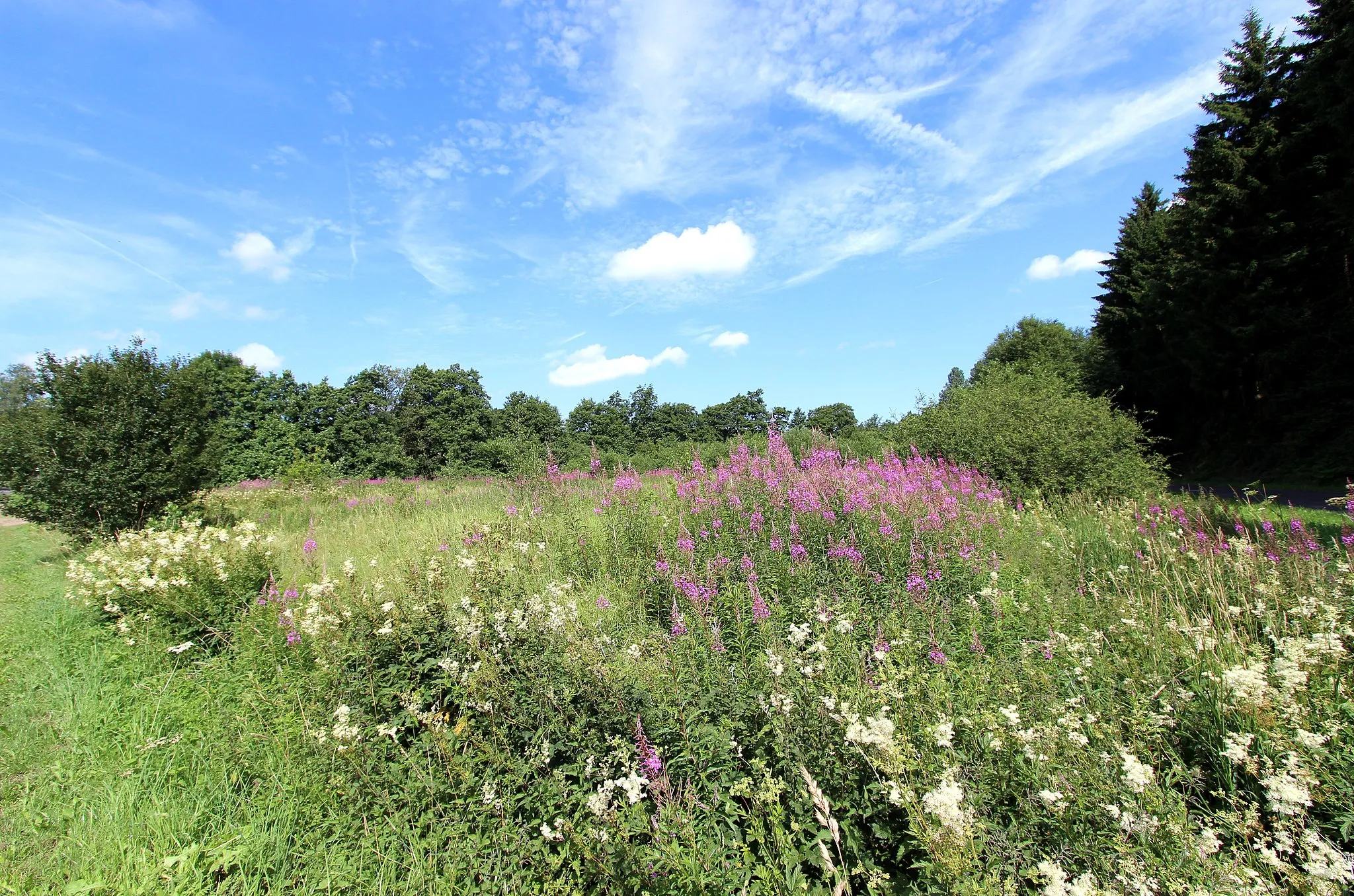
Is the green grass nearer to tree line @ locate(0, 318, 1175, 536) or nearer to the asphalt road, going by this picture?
tree line @ locate(0, 318, 1175, 536)

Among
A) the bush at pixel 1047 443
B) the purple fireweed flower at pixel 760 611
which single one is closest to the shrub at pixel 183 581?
the purple fireweed flower at pixel 760 611

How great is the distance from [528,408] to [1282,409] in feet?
148

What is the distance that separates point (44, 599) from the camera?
769 cm

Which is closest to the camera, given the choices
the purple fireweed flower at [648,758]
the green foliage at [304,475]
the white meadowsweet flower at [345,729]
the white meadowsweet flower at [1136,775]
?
the white meadowsweet flower at [1136,775]

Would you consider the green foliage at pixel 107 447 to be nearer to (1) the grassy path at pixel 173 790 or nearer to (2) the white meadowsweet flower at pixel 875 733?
(1) the grassy path at pixel 173 790

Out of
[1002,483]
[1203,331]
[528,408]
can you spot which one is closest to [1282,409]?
[1203,331]

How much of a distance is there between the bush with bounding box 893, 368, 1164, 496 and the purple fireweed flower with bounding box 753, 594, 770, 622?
320 inches

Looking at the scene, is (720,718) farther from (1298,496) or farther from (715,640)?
(1298,496)

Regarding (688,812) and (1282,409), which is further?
(1282,409)

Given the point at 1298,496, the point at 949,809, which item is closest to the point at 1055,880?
the point at 949,809

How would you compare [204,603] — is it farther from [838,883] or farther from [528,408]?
[528,408]

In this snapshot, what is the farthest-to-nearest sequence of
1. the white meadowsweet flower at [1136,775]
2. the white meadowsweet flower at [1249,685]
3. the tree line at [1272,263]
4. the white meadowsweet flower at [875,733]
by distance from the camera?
the tree line at [1272,263] < the white meadowsweet flower at [1249,685] < the white meadowsweet flower at [875,733] < the white meadowsweet flower at [1136,775]

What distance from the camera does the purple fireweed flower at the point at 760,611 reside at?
3.85 metres

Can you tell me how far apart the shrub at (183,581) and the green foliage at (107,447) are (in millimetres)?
2976
